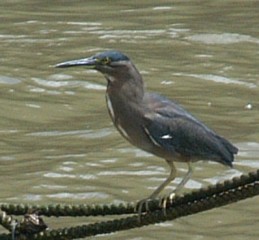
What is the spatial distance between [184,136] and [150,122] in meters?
0.15

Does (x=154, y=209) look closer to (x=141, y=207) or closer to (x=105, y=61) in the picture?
(x=141, y=207)

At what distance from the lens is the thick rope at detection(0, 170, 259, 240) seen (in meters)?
3.71

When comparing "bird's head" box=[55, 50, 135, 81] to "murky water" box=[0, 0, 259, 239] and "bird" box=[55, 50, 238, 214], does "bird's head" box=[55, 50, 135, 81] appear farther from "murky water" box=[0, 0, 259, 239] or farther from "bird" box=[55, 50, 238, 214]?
"murky water" box=[0, 0, 259, 239]

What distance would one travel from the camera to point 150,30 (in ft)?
32.5

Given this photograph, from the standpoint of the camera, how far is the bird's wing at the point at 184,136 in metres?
4.32

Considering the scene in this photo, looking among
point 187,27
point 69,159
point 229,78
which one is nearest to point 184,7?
point 187,27

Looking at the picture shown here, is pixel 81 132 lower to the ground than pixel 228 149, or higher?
lower

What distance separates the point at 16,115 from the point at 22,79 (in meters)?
0.74

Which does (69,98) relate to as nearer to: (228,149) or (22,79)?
(22,79)

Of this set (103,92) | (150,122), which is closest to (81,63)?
(150,122)

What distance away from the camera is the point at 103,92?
840 cm

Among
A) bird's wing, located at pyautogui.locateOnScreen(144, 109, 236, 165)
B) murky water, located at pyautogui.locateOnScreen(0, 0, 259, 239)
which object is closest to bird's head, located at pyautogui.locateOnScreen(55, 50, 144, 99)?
bird's wing, located at pyautogui.locateOnScreen(144, 109, 236, 165)

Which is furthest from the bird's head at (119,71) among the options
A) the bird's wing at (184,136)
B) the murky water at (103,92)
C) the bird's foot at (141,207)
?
the murky water at (103,92)

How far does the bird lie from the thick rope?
7.6 inches
